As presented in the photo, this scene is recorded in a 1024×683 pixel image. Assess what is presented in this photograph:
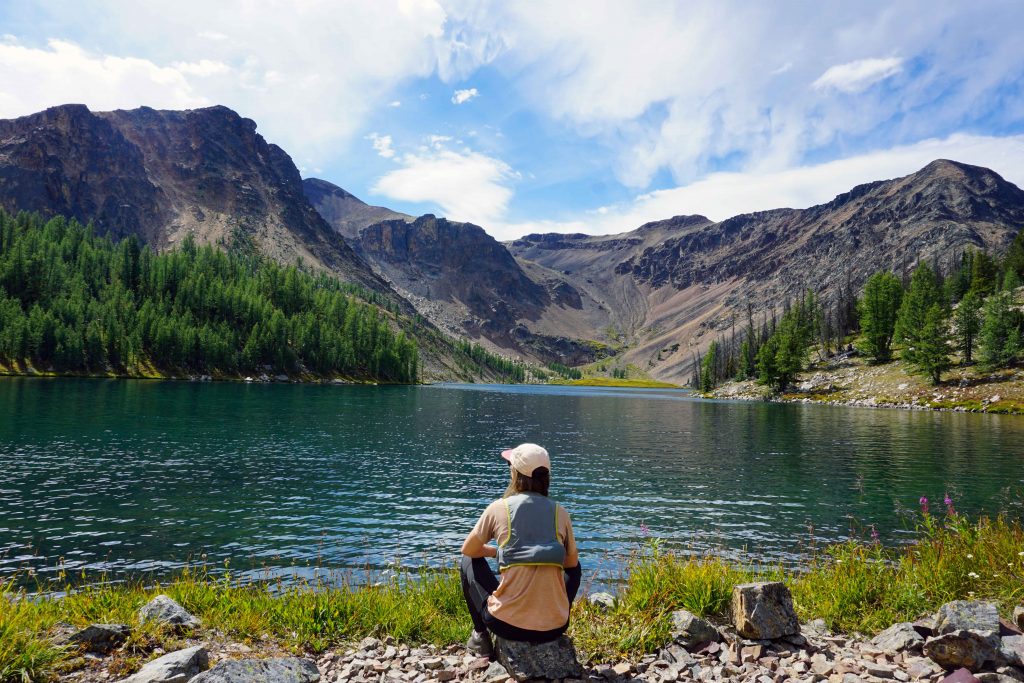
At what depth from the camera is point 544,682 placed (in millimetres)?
8047

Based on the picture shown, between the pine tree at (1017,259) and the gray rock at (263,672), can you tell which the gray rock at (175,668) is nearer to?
the gray rock at (263,672)

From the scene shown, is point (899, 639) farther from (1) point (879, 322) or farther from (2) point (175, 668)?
(1) point (879, 322)

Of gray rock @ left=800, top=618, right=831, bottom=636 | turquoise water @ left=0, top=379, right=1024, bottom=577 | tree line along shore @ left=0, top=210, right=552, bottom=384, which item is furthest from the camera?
tree line along shore @ left=0, top=210, right=552, bottom=384

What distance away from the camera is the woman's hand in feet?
27.6

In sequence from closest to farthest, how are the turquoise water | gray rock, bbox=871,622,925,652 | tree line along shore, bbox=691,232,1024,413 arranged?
gray rock, bbox=871,622,925,652 → the turquoise water → tree line along shore, bbox=691,232,1024,413

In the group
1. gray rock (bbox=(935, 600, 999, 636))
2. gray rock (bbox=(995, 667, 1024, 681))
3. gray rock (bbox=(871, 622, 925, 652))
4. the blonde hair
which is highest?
the blonde hair

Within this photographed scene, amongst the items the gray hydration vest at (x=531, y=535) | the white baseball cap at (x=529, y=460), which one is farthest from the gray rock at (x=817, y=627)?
the white baseball cap at (x=529, y=460)

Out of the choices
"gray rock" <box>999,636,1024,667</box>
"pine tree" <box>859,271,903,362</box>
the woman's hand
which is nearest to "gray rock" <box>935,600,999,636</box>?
"gray rock" <box>999,636,1024,667</box>

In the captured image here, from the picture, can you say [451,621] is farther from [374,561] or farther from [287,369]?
[287,369]

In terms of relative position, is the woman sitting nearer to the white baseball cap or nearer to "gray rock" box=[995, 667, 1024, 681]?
the white baseball cap

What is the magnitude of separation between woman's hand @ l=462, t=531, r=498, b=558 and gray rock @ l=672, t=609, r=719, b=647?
12.8 feet

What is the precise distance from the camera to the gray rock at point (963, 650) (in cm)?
812

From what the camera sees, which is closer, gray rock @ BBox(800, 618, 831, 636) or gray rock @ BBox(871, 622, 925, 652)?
gray rock @ BBox(871, 622, 925, 652)

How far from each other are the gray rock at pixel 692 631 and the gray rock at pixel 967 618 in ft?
11.7
